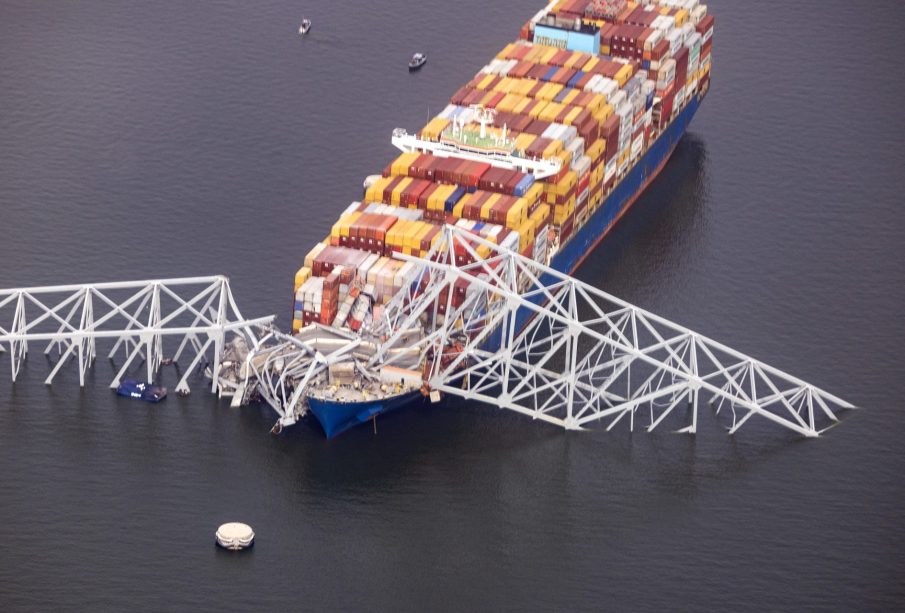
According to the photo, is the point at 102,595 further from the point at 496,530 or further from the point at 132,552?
the point at 496,530

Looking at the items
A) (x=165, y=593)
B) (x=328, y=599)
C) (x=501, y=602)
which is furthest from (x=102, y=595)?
(x=501, y=602)

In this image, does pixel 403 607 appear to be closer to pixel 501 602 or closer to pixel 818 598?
pixel 501 602

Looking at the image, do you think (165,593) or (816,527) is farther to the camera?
(816,527)

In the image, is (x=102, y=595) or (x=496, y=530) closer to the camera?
(x=102, y=595)

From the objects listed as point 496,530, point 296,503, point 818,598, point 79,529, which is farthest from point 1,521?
point 818,598
